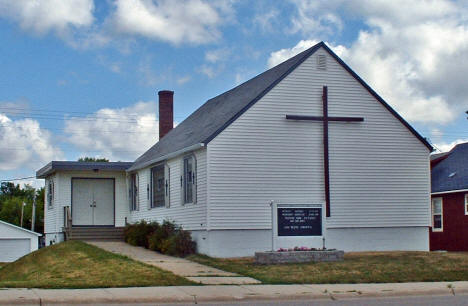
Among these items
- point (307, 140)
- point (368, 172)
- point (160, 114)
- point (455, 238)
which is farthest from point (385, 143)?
point (160, 114)

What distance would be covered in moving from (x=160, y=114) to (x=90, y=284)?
2293 cm

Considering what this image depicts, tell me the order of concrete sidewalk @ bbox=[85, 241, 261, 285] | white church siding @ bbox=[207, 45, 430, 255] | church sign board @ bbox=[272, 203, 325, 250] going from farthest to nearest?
white church siding @ bbox=[207, 45, 430, 255] < church sign board @ bbox=[272, 203, 325, 250] < concrete sidewalk @ bbox=[85, 241, 261, 285]

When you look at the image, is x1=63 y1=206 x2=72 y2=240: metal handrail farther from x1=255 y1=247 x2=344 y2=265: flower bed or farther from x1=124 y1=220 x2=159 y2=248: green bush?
x1=255 y1=247 x2=344 y2=265: flower bed

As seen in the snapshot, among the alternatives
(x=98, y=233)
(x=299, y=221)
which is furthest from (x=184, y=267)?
(x=98, y=233)

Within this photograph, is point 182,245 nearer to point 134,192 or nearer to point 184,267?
point 184,267

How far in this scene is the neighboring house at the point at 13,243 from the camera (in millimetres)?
48188

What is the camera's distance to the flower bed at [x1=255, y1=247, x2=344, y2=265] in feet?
69.7

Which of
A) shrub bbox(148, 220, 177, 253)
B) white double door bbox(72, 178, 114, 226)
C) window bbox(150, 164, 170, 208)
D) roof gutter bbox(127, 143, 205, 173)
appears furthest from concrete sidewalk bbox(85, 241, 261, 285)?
white double door bbox(72, 178, 114, 226)

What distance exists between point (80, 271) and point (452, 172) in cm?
1945

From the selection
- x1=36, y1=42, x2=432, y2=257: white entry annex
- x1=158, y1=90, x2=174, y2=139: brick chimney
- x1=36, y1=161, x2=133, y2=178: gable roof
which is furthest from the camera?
x1=158, y1=90, x2=174, y2=139: brick chimney

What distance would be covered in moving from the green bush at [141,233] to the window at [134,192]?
3.22 m

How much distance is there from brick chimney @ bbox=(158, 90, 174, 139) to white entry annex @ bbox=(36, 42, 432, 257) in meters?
11.1

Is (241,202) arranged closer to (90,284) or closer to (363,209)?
(363,209)

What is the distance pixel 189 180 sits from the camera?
26109 millimetres
